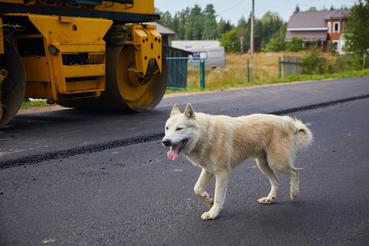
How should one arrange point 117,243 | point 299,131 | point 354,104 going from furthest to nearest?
point 354,104, point 299,131, point 117,243

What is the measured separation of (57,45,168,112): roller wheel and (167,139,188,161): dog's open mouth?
21.2 ft

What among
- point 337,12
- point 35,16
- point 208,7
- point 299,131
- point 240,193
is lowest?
point 240,193

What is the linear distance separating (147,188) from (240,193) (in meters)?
1.10

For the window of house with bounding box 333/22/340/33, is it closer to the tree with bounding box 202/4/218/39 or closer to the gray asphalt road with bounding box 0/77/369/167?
the tree with bounding box 202/4/218/39

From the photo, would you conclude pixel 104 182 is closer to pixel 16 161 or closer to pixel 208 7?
pixel 16 161

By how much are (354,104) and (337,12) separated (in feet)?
223

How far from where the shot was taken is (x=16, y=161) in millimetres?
6008

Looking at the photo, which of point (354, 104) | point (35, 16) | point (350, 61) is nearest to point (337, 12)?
point (350, 61)

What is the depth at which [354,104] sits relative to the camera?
12281mm

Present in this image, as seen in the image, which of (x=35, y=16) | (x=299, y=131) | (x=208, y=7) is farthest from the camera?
(x=208, y=7)

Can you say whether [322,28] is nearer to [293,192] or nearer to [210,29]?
[210,29]

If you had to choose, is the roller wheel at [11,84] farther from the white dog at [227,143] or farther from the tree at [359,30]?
the tree at [359,30]

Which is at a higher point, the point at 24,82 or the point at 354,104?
the point at 24,82

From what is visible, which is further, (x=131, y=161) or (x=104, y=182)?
(x=131, y=161)
